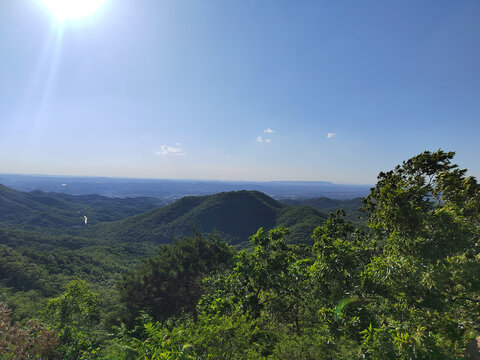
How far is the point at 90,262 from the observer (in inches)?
4122

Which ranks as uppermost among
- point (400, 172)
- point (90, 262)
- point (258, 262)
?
point (400, 172)

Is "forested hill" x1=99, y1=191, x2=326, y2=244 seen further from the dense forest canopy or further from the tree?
the tree

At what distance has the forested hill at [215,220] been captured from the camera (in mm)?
161500

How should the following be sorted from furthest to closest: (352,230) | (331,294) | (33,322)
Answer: (352,230)
(33,322)
(331,294)

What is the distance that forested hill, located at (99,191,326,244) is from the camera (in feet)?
530

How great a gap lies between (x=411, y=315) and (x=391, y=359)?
2501 mm

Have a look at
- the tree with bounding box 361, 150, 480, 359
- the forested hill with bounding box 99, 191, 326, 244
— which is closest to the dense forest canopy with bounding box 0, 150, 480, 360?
the tree with bounding box 361, 150, 480, 359

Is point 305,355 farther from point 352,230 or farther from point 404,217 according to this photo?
point 352,230

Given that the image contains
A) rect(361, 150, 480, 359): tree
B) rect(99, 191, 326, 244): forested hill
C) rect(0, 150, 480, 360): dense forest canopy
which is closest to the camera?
rect(361, 150, 480, 359): tree

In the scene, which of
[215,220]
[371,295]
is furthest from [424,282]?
[215,220]

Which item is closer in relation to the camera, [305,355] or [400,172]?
[305,355]

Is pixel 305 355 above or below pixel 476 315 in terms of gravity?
below

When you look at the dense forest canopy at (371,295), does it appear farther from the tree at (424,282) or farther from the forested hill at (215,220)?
the forested hill at (215,220)

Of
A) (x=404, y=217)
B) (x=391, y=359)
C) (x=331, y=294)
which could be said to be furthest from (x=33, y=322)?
(x=404, y=217)
